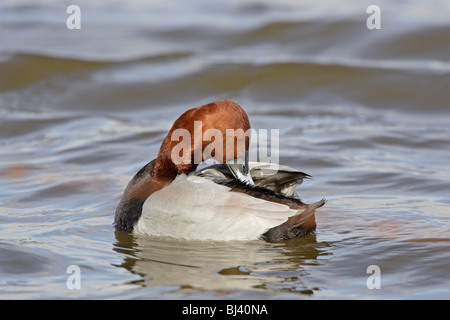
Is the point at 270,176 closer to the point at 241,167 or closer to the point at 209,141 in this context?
the point at 241,167

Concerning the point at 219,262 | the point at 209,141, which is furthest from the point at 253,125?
the point at 219,262

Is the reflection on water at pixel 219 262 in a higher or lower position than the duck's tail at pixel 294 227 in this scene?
lower

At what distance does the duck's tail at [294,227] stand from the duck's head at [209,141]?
0.37 metres

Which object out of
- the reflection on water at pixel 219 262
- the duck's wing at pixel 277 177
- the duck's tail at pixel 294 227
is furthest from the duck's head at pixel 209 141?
the reflection on water at pixel 219 262

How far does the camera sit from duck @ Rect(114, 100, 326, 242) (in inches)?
199

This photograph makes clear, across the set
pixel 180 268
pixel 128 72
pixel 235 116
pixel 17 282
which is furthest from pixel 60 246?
pixel 128 72

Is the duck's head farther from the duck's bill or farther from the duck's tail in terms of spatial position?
the duck's tail

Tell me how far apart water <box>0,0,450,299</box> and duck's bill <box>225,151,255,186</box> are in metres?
0.46

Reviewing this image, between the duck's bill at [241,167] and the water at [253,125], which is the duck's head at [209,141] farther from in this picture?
the water at [253,125]

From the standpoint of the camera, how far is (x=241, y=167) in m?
5.24

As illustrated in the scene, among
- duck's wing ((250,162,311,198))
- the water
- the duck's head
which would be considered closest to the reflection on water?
the water

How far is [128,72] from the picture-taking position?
11.4 metres

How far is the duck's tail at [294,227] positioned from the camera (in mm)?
5049
